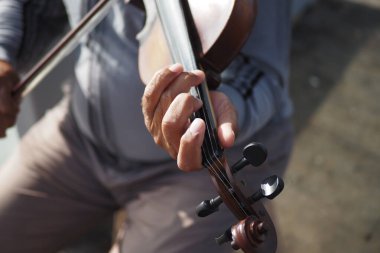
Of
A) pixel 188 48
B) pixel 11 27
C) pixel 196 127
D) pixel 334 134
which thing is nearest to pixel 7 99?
pixel 11 27

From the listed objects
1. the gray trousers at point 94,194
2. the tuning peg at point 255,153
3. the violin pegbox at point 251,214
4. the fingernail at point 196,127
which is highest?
the fingernail at point 196,127

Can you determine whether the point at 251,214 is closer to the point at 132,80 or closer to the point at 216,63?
the point at 216,63

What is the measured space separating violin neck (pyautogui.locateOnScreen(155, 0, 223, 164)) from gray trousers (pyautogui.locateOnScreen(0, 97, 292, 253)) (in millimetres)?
198

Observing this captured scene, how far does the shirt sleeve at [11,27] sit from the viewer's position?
3.19 ft

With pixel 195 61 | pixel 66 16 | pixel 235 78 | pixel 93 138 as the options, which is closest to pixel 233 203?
pixel 195 61

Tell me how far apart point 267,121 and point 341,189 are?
25.4 inches

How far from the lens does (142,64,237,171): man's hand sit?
22.5 inches

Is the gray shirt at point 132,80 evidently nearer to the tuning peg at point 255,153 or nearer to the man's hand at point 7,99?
the man's hand at point 7,99

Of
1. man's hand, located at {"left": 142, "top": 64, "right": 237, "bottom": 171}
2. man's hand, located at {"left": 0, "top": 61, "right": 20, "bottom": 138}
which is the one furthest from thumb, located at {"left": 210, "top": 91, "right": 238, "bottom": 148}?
man's hand, located at {"left": 0, "top": 61, "right": 20, "bottom": 138}

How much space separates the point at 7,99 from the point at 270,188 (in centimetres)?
52

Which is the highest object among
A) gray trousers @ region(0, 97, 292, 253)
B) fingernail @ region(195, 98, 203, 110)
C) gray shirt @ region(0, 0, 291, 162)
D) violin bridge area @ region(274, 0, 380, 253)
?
fingernail @ region(195, 98, 203, 110)

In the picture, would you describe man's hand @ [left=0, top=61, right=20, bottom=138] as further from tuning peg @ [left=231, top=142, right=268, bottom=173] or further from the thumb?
tuning peg @ [left=231, top=142, right=268, bottom=173]

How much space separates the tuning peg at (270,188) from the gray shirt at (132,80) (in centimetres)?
29

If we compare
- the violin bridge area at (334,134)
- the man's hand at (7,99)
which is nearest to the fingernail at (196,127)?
the man's hand at (7,99)
